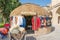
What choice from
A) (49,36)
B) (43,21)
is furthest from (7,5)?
(49,36)

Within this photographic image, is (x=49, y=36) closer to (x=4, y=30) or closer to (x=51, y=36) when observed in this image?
(x=51, y=36)

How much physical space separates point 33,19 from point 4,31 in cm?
46

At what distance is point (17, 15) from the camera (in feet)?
13.3

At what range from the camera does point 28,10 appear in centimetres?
407

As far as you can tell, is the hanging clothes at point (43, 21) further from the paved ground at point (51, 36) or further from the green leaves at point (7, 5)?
the green leaves at point (7, 5)

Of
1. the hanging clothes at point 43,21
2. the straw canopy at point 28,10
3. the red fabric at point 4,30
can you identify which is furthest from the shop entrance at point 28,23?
the red fabric at point 4,30

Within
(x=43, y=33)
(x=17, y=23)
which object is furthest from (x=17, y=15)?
(x=43, y=33)

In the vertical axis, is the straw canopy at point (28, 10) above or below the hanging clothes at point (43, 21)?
above

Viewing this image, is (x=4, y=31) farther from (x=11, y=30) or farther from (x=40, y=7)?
(x=40, y=7)

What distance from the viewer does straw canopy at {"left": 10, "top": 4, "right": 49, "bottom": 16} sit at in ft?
13.2

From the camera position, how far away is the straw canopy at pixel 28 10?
4035 millimetres

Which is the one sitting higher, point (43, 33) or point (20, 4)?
point (20, 4)

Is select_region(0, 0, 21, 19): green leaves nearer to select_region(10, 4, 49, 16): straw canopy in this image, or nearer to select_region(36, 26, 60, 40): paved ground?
select_region(10, 4, 49, 16): straw canopy

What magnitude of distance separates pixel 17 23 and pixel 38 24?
12.3 inches
